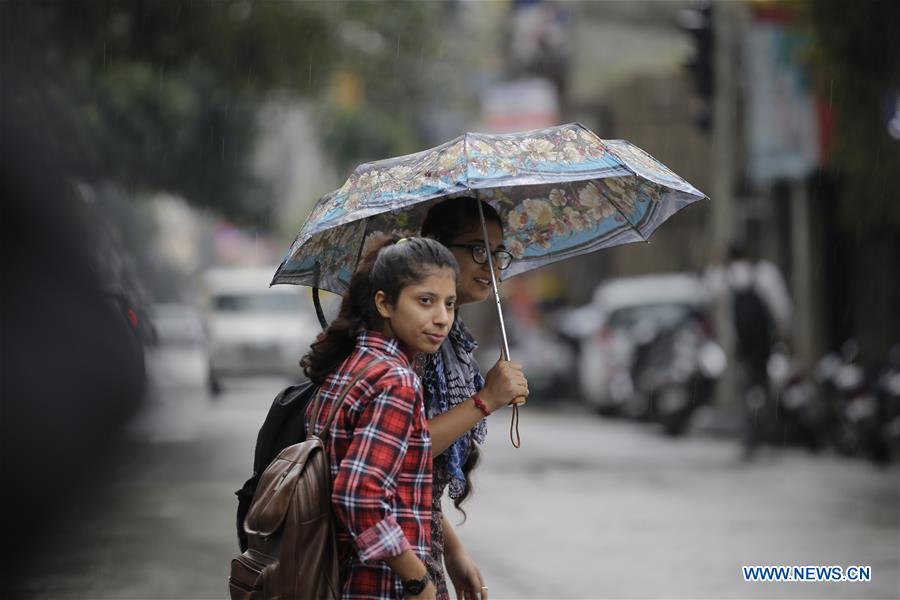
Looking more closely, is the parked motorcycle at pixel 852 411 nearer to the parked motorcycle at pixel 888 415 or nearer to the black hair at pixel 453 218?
the parked motorcycle at pixel 888 415

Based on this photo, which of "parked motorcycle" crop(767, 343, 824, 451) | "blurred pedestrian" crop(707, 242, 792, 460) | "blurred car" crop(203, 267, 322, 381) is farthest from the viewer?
"blurred car" crop(203, 267, 322, 381)

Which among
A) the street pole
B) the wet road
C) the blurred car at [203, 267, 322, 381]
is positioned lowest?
the blurred car at [203, 267, 322, 381]

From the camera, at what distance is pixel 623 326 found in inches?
615

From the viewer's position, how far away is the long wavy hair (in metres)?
3.16

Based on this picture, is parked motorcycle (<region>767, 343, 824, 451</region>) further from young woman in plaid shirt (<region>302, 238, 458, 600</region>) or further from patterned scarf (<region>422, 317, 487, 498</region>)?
young woman in plaid shirt (<region>302, 238, 458, 600</region>)

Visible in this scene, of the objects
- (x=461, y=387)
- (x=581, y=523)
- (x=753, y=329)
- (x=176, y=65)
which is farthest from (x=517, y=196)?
(x=176, y=65)

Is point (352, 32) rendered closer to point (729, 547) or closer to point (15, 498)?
point (729, 547)

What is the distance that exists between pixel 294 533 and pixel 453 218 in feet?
3.22

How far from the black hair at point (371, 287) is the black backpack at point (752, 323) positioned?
8684mm

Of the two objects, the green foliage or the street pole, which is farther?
the street pole

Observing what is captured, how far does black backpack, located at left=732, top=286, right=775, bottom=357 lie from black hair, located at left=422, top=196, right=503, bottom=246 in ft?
27.0

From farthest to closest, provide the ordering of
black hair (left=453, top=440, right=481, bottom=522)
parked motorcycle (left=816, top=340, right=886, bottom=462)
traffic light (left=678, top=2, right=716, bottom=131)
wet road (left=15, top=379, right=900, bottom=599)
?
traffic light (left=678, top=2, right=716, bottom=131) → parked motorcycle (left=816, top=340, right=886, bottom=462) → wet road (left=15, top=379, right=900, bottom=599) → black hair (left=453, top=440, right=481, bottom=522)

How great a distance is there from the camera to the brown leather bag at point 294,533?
2514mm

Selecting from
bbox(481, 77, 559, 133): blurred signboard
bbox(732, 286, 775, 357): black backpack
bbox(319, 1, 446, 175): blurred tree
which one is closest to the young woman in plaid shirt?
bbox(732, 286, 775, 357): black backpack
